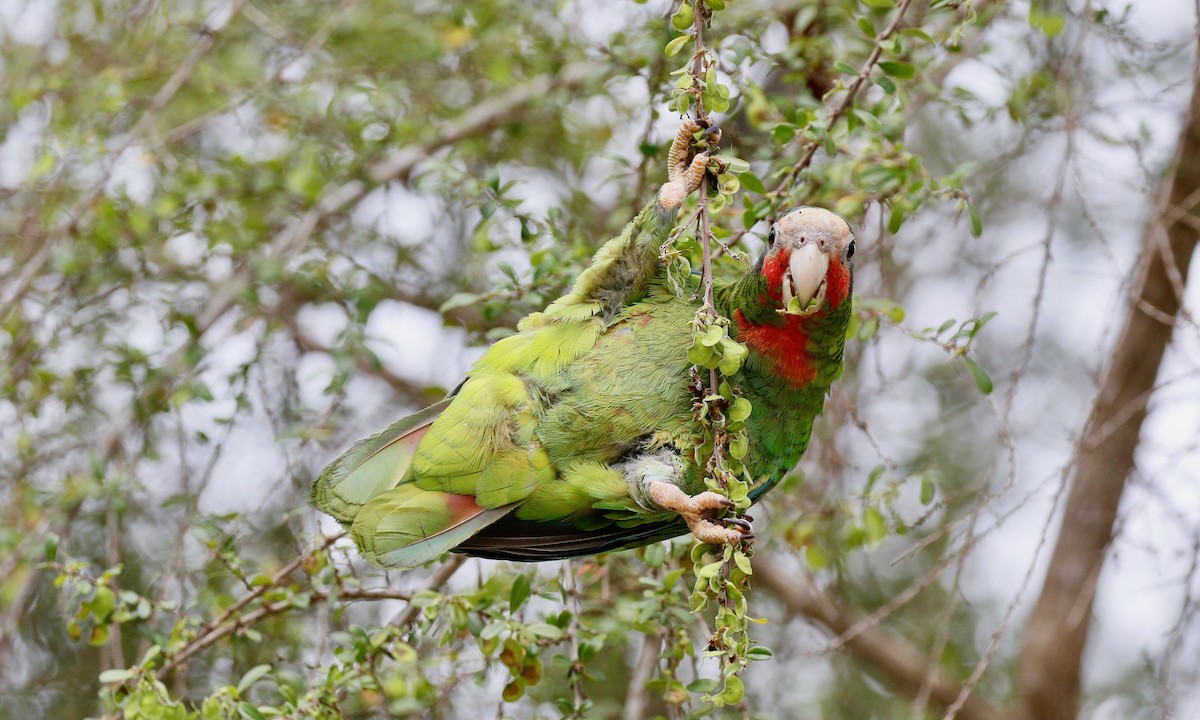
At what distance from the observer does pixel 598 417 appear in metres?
2.60

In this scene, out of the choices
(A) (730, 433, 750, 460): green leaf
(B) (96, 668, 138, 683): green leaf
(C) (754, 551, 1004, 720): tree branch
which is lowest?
(C) (754, 551, 1004, 720): tree branch

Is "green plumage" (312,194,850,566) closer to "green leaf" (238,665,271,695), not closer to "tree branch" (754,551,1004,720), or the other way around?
"green leaf" (238,665,271,695)

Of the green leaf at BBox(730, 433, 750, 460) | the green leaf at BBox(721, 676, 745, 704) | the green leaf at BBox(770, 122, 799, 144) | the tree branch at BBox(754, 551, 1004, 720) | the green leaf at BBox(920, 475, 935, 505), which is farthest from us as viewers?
the tree branch at BBox(754, 551, 1004, 720)

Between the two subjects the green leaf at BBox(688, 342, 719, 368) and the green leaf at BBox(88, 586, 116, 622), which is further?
the green leaf at BBox(88, 586, 116, 622)

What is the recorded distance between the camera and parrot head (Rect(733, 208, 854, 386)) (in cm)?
245

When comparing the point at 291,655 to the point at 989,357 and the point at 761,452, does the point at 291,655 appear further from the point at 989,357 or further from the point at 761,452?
the point at 989,357

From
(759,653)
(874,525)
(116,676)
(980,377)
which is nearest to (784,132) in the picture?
(980,377)

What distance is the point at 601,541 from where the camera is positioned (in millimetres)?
2688

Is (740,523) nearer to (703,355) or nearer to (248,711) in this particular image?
(703,355)

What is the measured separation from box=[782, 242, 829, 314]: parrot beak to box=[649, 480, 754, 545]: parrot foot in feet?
1.59

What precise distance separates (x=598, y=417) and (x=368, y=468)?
59 centimetres

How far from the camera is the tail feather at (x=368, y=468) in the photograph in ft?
8.73

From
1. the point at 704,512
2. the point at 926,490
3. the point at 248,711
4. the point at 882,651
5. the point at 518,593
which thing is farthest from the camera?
the point at 882,651

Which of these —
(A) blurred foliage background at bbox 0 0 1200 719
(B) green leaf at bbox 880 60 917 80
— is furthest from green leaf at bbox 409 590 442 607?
(B) green leaf at bbox 880 60 917 80
